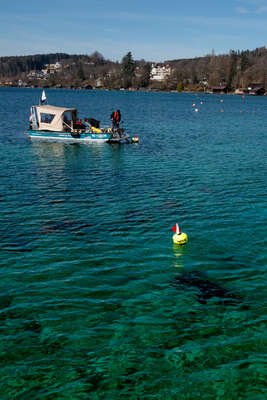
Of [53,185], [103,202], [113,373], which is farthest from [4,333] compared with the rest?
[53,185]

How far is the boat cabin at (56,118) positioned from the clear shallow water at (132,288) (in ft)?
60.6

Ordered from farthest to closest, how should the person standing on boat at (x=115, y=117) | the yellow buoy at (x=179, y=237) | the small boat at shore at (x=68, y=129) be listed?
the small boat at shore at (x=68, y=129) → the person standing on boat at (x=115, y=117) → the yellow buoy at (x=179, y=237)

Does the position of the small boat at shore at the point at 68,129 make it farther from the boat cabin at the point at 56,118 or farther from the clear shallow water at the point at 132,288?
the clear shallow water at the point at 132,288

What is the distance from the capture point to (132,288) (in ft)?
49.1

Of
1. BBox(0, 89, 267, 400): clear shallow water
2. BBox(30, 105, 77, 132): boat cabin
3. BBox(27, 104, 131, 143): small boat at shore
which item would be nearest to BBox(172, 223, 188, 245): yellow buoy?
BBox(0, 89, 267, 400): clear shallow water

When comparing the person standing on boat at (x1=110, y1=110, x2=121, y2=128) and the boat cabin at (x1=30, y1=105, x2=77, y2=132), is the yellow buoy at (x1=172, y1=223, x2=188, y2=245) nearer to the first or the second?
the person standing on boat at (x1=110, y1=110, x2=121, y2=128)

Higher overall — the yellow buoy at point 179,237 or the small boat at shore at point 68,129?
the small boat at shore at point 68,129

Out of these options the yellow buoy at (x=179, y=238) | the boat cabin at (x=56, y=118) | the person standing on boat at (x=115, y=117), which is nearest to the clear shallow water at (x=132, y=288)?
the yellow buoy at (x=179, y=238)

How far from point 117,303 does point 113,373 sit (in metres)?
3.42

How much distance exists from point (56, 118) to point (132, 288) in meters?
37.4

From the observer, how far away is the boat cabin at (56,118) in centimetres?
4869

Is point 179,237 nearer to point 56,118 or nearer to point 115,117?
point 115,117

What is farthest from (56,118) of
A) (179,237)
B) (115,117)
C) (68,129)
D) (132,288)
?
(132,288)

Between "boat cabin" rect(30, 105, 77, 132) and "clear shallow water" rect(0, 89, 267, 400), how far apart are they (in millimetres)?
18483
